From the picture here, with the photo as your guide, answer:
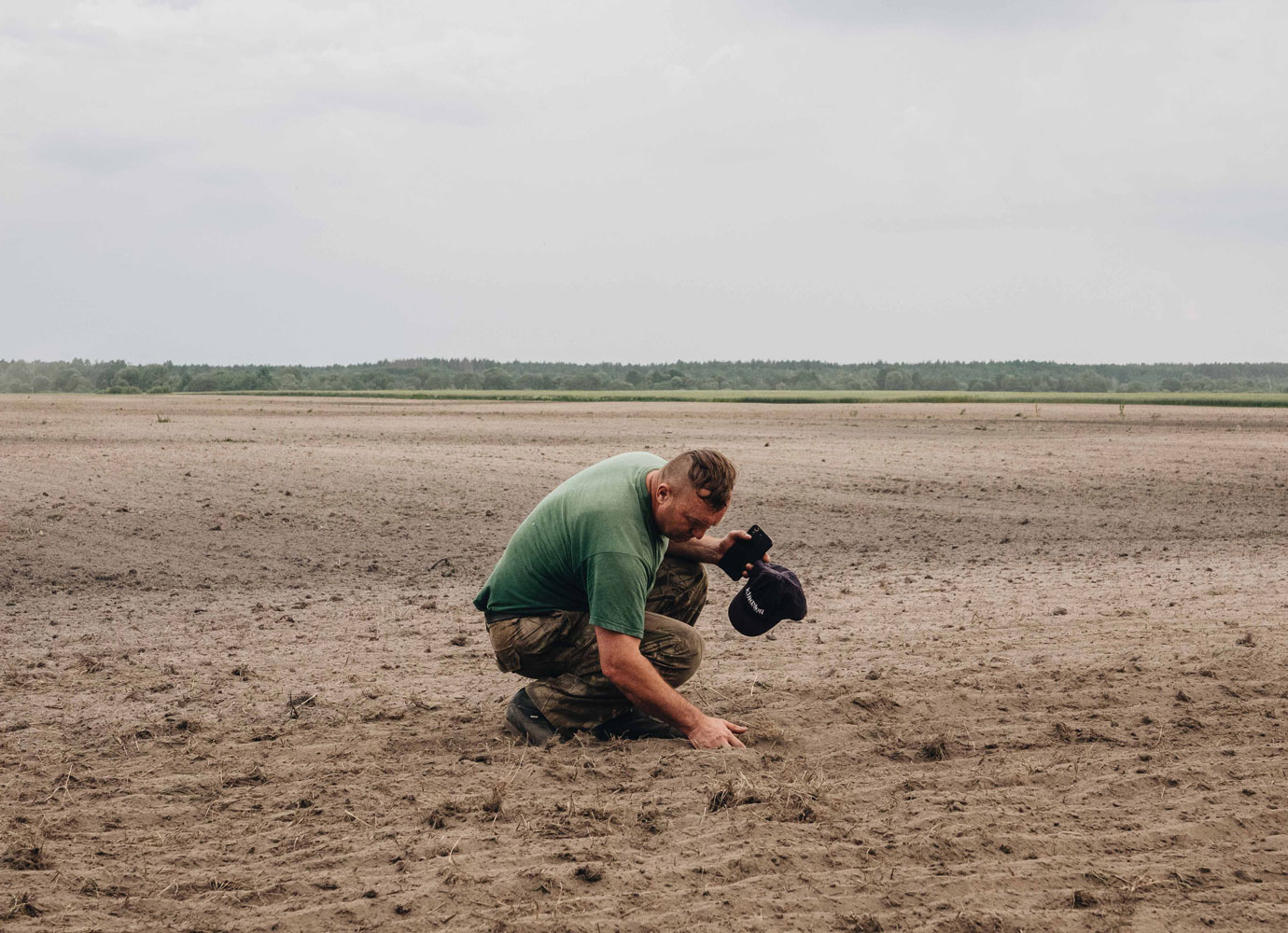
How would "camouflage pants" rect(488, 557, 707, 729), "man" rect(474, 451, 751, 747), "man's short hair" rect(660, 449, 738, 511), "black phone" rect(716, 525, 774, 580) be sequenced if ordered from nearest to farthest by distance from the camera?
"man's short hair" rect(660, 449, 738, 511)
"man" rect(474, 451, 751, 747)
"camouflage pants" rect(488, 557, 707, 729)
"black phone" rect(716, 525, 774, 580)

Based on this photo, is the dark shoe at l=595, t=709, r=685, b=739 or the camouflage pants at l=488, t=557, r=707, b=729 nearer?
the camouflage pants at l=488, t=557, r=707, b=729

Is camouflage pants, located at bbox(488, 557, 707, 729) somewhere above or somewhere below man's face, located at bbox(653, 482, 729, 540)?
below

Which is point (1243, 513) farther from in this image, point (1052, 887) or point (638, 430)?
point (638, 430)

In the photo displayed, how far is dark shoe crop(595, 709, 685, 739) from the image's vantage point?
5.00 meters

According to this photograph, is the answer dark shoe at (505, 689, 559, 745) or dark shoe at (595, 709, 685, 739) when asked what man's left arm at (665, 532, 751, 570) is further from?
dark shoe at (505, 689, 559, 745)

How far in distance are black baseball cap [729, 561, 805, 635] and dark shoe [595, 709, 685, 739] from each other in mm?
552

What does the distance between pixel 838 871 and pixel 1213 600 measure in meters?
5.46

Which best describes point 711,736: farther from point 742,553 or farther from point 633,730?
point 742,553

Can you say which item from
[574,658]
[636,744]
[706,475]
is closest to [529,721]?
[574,658]

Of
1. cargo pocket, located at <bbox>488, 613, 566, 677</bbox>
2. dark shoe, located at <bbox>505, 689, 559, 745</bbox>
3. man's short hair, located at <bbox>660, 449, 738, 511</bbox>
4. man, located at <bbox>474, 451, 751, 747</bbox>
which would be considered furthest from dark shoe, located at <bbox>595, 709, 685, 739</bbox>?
man's short hair, located at <bbox>660, 449, 738, 511</bbox>

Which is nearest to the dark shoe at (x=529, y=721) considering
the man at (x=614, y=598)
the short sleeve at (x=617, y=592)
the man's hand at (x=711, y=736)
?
the man at (x=614, y=598)

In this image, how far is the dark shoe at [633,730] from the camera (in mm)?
5000

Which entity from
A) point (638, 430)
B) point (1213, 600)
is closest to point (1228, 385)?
point (638, 430)

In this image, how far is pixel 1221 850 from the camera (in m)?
3.85
